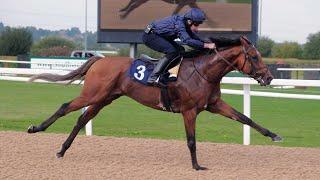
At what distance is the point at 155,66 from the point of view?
8195mm

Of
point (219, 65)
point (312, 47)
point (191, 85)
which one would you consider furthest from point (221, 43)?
point (312, 47)

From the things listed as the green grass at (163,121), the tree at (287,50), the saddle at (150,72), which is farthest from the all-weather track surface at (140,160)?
the tree at (287,50)

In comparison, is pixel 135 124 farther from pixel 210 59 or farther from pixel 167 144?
pixel 210 59

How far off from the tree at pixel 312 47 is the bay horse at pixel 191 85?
59.2 m

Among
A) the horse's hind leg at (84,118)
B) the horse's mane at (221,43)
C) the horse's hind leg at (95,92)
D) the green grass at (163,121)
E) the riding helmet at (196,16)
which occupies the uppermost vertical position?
the riding helmet at (196,16)

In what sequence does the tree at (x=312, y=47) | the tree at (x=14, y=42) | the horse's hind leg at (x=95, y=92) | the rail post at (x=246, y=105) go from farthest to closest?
the tree at (x=312, y=47)
the tree at (x=14, y=42)
the rail post at (x=246, y=105)
the horse's hind leg at (x=95, y=92)

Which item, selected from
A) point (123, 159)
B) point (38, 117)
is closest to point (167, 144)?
point (123, 159)

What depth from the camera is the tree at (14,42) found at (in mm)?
54531

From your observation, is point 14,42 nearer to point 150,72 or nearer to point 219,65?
point 150,72

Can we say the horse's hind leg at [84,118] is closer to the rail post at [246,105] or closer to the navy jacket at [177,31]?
the navy jacket at [177,31]

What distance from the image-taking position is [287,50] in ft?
236

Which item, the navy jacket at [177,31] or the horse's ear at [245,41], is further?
the horse's ear at [245,41]

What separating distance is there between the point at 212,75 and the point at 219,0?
640 inches

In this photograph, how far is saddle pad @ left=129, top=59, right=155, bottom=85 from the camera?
8.28 meters
